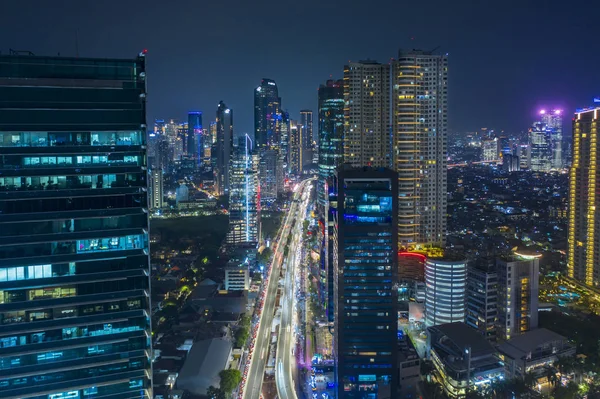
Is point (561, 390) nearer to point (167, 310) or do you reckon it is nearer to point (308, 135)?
point (167, 310)

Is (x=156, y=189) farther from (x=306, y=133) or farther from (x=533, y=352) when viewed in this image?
(x=533, y=352)

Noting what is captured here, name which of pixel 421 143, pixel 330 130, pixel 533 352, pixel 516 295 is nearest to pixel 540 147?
pixel 330 130

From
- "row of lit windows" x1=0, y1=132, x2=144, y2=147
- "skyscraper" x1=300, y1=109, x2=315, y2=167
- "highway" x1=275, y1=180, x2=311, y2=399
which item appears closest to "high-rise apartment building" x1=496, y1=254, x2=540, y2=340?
"highway" x1=275, y1=180, x2=311, y2=399

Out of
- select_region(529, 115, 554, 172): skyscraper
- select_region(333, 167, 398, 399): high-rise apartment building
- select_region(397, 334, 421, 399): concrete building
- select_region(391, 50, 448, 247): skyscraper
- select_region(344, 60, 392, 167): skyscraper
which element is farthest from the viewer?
select_region(529, 115, 554, 172): skyscraper

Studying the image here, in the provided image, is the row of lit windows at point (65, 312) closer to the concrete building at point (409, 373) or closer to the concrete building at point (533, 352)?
the concrete building at point (409, 373)

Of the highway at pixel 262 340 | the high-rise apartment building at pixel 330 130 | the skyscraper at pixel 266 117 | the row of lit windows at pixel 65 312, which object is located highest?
the skyscraper at pixel 266 117

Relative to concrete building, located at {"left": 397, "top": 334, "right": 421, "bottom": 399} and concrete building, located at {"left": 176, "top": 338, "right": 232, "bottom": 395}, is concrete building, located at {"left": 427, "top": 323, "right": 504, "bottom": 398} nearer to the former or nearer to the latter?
concrete building, located at {"left": 397, "top": 334, "right": 421, "bottom": 399}

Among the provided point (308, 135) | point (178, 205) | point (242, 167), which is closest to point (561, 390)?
point (242, 167)

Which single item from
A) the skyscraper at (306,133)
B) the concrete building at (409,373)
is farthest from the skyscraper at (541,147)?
the concrete building at (409,373)
